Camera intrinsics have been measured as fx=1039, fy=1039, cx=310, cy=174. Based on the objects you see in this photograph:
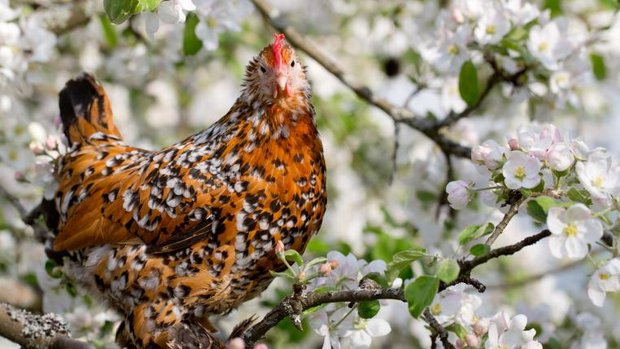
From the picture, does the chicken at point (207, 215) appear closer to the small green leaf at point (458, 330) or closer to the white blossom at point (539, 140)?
the small green leaf at point (458, 330)

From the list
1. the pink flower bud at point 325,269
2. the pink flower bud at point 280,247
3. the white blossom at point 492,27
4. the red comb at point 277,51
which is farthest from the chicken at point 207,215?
the white blossom at point 492,27

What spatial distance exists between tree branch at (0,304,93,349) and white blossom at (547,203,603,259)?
1566 mm

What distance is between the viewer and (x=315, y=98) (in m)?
6.19

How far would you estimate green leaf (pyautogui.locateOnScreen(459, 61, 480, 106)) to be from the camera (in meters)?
4.16

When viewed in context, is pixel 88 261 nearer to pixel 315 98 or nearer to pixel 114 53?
pixel 114 53

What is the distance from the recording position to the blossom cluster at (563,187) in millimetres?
2578

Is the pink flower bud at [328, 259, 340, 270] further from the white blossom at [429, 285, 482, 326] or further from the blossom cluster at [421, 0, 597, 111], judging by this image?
the blossom cluster at [421, 0, 597, 111]

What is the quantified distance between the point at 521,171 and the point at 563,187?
165 millimetres

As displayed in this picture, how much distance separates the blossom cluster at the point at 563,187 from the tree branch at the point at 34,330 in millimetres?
1435

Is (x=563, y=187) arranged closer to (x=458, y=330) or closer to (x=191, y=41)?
(x=458, y=330)

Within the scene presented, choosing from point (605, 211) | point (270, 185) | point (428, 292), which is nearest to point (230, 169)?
point (270, 185)

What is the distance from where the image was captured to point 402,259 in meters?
2.84

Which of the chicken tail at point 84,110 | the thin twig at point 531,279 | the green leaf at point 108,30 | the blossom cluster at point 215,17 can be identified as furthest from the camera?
the thin twig at point 531,279

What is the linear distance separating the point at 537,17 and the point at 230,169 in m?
1.43
